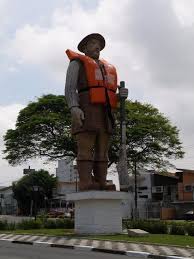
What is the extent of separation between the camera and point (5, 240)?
1728cm

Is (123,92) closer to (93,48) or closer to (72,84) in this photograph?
(93,48)

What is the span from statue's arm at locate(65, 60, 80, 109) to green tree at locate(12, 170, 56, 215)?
51.9 metres

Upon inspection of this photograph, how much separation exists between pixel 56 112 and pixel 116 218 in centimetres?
1812

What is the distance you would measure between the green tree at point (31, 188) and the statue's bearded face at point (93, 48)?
51.6 meters

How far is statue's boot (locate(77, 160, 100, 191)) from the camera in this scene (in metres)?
19.1

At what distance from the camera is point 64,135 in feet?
117

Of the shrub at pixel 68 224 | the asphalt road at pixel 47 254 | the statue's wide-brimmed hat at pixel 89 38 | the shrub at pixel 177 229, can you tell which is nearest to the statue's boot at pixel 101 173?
the shrub at pixel 177 229

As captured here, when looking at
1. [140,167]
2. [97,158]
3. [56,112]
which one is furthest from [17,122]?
[97,158]

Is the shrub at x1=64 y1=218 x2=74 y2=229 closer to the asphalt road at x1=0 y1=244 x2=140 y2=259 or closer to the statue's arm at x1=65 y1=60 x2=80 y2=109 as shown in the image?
the statue's arm at x1=65 y1=60 x2=80 y2=109

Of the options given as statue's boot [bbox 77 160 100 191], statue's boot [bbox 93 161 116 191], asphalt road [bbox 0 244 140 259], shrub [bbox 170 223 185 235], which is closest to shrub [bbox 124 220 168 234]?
shrub [bbox 170 223 185 235]

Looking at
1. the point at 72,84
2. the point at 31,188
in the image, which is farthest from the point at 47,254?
the point at 31,188

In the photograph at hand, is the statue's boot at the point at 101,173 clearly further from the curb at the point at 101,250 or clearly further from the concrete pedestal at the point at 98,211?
the curb at the point at 101,250

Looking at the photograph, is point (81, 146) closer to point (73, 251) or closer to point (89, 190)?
point (89, 190)

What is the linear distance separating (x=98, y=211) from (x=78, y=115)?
145 inches
